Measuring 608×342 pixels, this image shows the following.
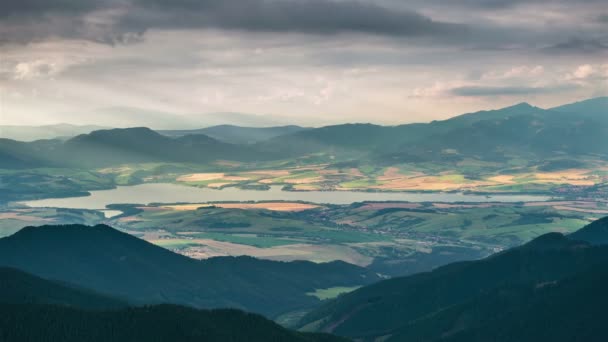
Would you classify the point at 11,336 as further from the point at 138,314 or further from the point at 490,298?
the point at 490,298

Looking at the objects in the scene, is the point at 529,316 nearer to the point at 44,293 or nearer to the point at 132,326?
the point at 132,326

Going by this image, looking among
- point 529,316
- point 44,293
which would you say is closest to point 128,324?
point 44,293

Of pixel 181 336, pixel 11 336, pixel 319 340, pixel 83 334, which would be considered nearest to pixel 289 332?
pixel 319 340

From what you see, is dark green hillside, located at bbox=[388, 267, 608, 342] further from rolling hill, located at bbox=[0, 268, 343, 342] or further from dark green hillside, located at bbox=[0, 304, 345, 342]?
dark green hillside, located at bbox=[0, 304, 345, 342]

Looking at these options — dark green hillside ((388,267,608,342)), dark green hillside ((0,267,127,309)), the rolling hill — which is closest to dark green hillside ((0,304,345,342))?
the rolling hill

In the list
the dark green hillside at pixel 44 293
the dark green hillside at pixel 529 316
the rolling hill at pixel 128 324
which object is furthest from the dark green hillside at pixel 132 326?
the dark green hillside at pixel 529 316

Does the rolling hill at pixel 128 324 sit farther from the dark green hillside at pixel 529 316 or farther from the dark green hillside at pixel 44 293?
the dark green hillside at pixel 529 316
